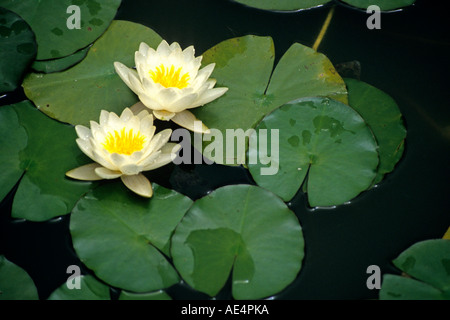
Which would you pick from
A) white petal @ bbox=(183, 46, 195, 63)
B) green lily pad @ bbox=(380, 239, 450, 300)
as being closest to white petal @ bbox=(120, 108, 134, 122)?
white petal @ bbox=(183, 46, 195, 63)

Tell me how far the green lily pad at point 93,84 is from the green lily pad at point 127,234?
0.51 meters

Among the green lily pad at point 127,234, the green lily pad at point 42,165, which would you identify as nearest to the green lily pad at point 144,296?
the green lily pad at point 127,234

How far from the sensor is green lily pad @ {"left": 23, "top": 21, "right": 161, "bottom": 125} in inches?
83.8

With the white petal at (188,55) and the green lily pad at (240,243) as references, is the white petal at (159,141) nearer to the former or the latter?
the green lily pad at (240,243)

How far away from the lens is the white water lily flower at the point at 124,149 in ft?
5.97

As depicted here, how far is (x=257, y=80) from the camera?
227 centimetres

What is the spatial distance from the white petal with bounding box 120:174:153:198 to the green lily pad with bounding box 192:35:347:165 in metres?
0.37

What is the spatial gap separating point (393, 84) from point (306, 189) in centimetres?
100

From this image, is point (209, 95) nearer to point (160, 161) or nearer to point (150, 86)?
point (150, 86)

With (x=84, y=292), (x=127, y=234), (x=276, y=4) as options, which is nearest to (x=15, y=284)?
(x=84, y=292)

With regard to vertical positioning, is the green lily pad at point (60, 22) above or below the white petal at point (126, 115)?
above

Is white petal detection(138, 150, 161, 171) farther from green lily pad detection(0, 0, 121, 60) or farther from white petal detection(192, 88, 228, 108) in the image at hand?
green lily pad detection(0, 0, 121, 60)

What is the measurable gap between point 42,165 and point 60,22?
96cm

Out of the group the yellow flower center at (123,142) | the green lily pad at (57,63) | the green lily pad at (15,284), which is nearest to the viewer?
the green lily pad at (15,284)
